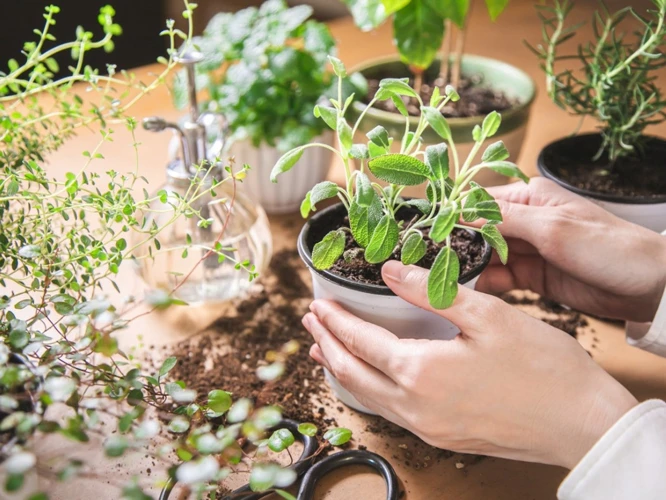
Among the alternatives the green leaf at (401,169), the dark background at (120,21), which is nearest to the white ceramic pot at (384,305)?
the green leaf at (401,169)

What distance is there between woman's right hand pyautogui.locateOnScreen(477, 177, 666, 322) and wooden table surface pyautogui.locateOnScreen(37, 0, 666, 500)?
0.07m

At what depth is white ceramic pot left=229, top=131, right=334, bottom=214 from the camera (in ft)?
3.26

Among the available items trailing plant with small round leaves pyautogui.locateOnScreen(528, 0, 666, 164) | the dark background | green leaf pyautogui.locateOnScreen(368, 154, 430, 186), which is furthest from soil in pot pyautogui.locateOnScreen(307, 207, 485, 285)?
the dark background

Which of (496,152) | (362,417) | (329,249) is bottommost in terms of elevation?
(362,417)

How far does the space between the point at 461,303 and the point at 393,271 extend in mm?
67

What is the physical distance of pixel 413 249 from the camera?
59 centimetres

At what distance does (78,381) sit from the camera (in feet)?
1.57

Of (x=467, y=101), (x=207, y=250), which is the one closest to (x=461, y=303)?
(x=207, y=250)

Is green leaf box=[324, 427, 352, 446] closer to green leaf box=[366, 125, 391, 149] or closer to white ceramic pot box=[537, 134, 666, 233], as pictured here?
green leaf box=[366, 125, 391, 149]

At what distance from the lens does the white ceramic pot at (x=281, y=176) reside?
995 mm

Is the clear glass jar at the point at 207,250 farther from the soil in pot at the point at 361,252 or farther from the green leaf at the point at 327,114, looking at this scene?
the green leaf at the point at 327,114

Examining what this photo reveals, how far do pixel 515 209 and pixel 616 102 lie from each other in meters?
0.28

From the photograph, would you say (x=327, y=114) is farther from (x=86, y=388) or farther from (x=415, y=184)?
(x=86, y=388)

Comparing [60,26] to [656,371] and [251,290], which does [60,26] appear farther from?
[656,371]
